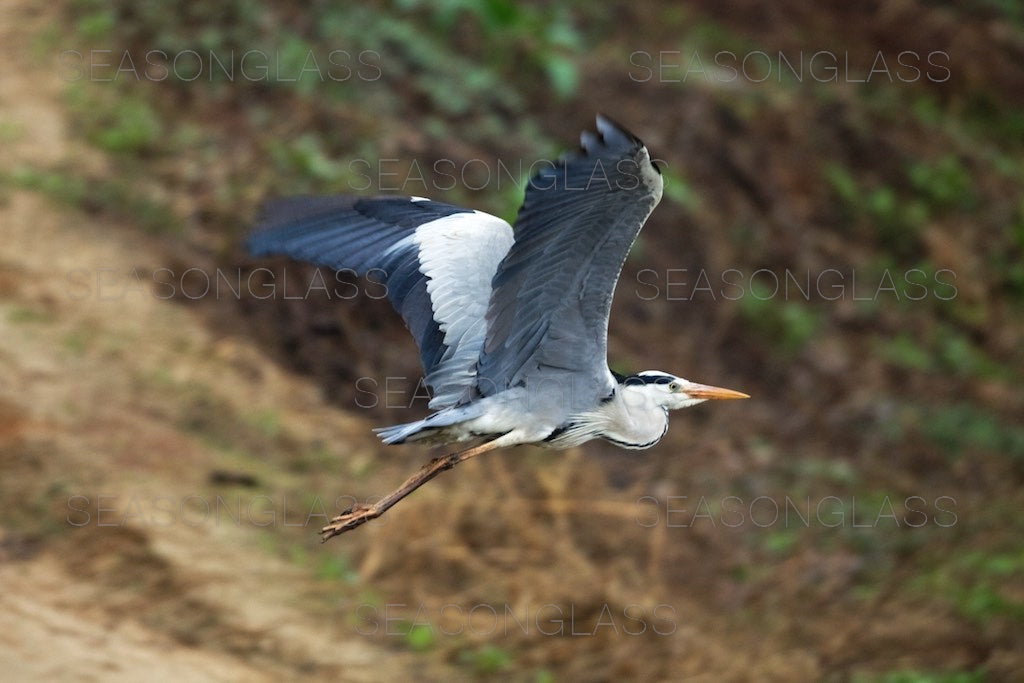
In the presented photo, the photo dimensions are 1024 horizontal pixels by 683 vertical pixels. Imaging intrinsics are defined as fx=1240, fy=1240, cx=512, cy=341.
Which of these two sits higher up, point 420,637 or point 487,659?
point 420,637

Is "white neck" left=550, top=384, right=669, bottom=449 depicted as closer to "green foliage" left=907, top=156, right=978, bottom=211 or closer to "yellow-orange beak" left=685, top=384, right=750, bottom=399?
"yellow-orange beak" left=685, top=384, right=750, bottom=399

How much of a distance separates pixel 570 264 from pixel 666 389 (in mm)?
1095

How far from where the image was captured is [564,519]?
25.2 ft

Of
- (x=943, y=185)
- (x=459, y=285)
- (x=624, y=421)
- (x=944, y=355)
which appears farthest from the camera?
(x=943, y=185)

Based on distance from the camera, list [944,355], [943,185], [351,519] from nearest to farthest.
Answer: [351,519] → [944,355] → [943,185]

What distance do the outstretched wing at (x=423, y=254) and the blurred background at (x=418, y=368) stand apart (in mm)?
1948

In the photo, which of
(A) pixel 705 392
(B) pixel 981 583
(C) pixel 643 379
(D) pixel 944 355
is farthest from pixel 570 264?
(D) pixel 944 355

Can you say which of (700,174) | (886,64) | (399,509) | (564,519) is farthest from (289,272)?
(886,64)

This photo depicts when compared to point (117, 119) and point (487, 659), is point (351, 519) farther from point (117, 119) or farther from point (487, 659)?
point (117, 119)

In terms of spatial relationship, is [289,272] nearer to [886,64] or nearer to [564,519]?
[564,519]

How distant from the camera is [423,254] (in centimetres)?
552

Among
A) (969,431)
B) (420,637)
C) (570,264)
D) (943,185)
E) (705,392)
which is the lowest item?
(969,431)

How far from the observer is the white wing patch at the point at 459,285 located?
5289 mm

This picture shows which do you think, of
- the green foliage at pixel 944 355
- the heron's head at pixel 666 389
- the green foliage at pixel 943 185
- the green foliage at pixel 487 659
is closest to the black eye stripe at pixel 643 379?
the heron's head at pixel 666 389
